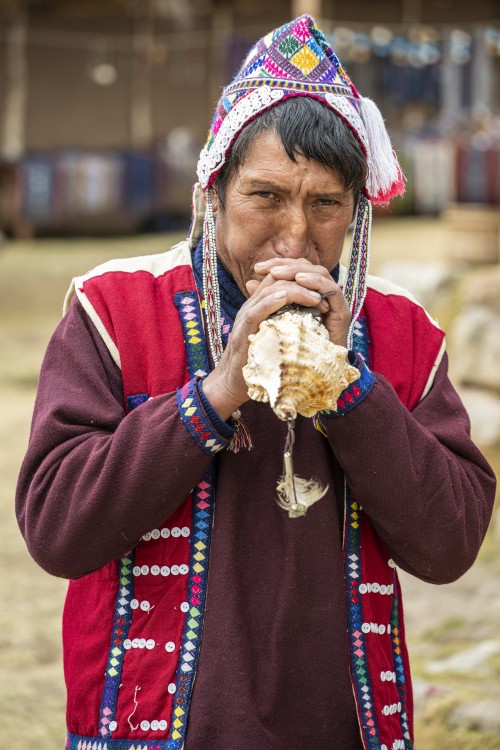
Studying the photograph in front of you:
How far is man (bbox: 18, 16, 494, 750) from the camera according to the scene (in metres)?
1.61

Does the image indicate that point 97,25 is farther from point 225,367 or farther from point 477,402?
point 225,367

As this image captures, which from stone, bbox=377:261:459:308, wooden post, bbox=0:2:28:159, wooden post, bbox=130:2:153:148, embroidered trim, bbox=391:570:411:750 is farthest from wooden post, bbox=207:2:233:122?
embroidered trim, bbox=391:570:411:750

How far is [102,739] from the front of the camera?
66.9 inches

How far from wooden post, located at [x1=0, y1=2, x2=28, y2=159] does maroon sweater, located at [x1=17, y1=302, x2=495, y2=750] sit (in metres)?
13.1

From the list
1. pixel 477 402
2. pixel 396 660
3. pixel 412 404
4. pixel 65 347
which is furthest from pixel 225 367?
pixel 477 402

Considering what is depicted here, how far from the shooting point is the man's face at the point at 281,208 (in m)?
1.66

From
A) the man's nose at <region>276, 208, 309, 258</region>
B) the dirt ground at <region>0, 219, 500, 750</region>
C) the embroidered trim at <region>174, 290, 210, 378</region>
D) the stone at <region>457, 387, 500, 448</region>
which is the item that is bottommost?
the dirt ground at <region>0, 219, 500, 750</region>

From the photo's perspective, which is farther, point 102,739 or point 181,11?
point 181,11

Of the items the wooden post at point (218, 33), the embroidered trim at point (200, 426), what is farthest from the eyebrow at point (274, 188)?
the wooden post at point (218, 33)

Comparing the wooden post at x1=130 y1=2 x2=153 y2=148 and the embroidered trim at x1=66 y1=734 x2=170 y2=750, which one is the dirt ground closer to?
the embroidered trim at x1=66 y1=734 x2=170 y2=750

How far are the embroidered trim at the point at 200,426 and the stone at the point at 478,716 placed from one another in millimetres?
2078

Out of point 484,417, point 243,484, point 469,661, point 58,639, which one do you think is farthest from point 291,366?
point 484,417

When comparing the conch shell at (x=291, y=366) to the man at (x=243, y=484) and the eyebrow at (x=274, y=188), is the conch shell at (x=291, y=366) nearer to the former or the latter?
the man at (x=243, y=484)

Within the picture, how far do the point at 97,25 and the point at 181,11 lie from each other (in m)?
1.22
